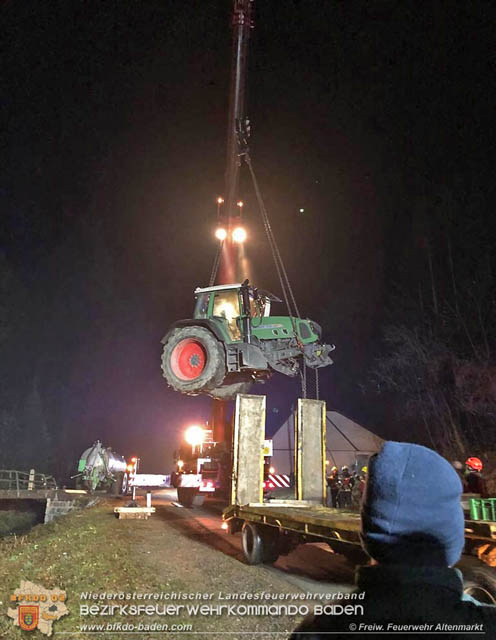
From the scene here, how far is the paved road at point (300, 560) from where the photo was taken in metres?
6.64

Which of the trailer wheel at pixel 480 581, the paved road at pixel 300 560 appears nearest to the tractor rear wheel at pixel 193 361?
the paved road at pixel 300 560

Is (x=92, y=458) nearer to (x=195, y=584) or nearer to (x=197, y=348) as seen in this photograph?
(x=197, y=348)

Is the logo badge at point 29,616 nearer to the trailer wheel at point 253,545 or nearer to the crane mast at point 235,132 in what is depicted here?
the trailer wheel at point 253,545

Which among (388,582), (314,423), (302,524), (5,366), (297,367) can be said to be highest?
(5,366)

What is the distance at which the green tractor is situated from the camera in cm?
1048

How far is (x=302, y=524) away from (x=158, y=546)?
12.5 ft

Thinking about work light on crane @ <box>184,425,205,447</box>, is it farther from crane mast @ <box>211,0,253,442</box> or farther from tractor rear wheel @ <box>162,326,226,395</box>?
tractor rear wheel @ <box>162,326,226,395</box>

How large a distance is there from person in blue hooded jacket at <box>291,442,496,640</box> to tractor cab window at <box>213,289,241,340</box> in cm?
974

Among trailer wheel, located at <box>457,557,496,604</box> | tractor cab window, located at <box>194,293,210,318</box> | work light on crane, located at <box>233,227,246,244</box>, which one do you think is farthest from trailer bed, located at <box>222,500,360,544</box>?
work light on crane, located at <box>233,227,246,244</box>

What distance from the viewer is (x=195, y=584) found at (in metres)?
6.10

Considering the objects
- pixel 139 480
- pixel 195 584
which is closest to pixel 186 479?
pixel 139 480

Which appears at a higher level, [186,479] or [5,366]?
[5,366]

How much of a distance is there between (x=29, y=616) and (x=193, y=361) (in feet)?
20.2

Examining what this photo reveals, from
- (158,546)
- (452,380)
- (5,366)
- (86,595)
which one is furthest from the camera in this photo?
(5,366)
